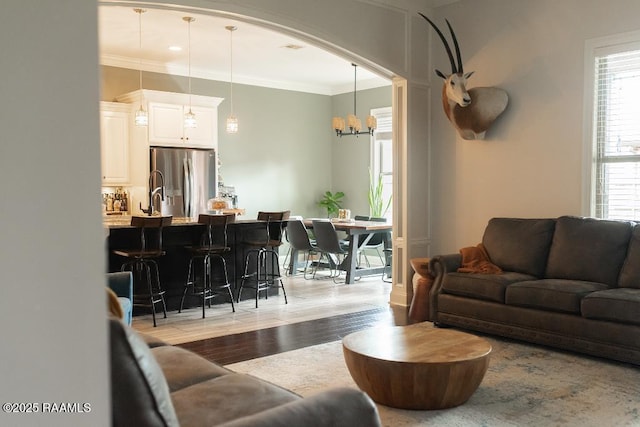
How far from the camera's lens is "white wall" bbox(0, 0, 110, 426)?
2.95 feet

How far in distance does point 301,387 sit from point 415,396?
32.2 inches

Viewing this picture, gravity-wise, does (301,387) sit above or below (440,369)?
below

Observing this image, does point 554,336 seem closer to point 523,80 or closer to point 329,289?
point 523,80

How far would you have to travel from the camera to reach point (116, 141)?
8242mm

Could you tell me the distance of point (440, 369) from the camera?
3125 millimetres

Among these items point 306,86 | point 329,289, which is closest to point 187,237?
point 329,289

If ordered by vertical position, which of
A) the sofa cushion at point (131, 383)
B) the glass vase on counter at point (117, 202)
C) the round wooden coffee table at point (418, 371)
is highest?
the glass vase on counter at point (117, 202)

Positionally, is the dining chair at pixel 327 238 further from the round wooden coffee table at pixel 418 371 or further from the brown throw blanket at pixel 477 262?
the round wooden coffee table at pixel 418 371

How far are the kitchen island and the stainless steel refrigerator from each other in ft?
6.37

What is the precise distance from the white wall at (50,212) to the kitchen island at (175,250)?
5.01m

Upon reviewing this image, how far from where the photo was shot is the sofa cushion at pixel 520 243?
511 cm

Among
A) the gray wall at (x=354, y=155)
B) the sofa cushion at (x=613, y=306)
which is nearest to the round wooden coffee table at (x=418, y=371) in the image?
the sofa cushion at (x=613, y=306)

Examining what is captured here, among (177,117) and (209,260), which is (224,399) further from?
(177,117)

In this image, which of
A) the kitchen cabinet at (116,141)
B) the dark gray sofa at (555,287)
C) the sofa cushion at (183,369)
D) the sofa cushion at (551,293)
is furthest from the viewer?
the kitchen cabinet at (116,141)
